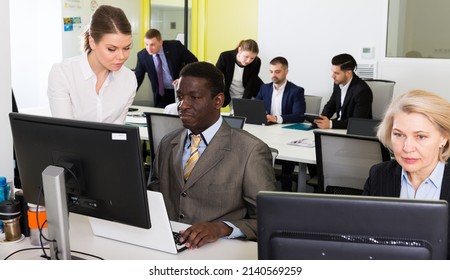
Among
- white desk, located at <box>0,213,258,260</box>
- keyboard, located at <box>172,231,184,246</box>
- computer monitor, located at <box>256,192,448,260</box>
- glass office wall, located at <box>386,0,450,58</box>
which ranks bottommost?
white desk, located at <box>0,213,258,260</box>

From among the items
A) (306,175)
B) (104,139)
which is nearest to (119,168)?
(104,139)

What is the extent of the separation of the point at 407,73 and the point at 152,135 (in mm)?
3770

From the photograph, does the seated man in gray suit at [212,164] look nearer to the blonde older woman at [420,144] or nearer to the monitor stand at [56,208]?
the blonde older woman at [420,144]

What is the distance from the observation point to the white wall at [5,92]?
2500 millimetres

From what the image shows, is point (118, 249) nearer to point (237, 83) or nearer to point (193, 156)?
point (193, 156)

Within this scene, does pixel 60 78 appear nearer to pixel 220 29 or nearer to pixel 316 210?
pixel 316 210

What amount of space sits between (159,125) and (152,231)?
1986 mm

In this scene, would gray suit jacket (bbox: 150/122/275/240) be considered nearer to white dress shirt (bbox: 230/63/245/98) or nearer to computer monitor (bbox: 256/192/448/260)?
computer monitor (bbox: 256/192/448/260)

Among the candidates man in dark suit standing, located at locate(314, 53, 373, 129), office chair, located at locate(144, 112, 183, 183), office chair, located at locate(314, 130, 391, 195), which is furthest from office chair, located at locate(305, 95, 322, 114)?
office chair, located at locate(314, 130, 391, 195)

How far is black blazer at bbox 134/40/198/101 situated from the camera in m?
5.97

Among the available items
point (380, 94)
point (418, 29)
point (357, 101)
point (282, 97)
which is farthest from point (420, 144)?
point (418, 29)

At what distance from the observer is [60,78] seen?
2.61m

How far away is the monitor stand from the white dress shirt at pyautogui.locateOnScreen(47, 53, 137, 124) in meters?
1.05

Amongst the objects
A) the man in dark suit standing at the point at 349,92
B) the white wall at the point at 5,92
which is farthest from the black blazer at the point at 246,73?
the white wall at the point at 5,92
